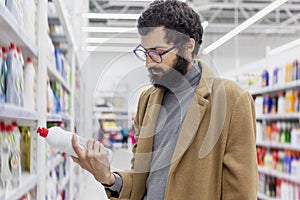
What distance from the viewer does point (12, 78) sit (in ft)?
6.28

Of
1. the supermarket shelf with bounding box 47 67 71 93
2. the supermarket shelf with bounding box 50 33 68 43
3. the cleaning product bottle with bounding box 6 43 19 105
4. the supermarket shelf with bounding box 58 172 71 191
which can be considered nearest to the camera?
the cleaning product bottle with bounding box 6 43 19 105

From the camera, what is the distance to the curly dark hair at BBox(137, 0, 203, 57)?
176cm

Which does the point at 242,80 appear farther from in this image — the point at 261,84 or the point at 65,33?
the point at 65,33

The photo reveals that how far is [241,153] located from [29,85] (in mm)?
1208

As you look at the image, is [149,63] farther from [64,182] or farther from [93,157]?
[64,182]

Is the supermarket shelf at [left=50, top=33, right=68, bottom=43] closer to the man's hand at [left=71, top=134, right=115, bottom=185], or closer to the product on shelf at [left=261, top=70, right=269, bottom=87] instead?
the man's hand at [left=71, top=134, right=115, bottom=185]

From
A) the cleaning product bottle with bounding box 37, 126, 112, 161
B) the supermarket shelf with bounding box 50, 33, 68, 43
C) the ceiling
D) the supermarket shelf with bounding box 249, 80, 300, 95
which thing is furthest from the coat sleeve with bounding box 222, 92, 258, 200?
the ceiling

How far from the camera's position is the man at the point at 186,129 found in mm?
1711

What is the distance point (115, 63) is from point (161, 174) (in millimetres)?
619

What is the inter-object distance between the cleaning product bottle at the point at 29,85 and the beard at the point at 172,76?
0.80 metres

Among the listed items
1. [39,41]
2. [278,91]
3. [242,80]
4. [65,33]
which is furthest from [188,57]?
[242,80]

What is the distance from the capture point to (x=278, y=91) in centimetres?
623

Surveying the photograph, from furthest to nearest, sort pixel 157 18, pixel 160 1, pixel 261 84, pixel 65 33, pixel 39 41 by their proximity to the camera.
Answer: pixel 261 84
pixel 65 33
pixel 39 41
pixel 160 1
pixel 157 18

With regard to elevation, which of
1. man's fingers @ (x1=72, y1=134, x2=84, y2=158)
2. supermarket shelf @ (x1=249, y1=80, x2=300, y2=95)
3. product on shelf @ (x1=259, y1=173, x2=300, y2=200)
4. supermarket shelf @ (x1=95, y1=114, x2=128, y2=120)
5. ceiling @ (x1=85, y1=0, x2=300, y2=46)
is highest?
ceiling @ (x1=85, y1=0, x2=300, y2=46)
